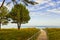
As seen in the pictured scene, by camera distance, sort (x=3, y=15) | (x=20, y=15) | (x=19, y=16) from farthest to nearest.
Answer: (x=20, y=15)
(x=19, y=16)
(x=3, y=15)

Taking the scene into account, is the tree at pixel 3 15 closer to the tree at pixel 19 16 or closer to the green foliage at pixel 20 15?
the tree at pixel 19 16

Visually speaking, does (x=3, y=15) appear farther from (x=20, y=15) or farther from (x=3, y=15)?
(x=20, y=15)

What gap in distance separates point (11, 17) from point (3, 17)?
7148mm

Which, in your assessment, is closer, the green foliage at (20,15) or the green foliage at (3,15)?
the green foliage at (3,15)

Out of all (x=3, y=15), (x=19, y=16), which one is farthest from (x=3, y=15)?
(x=19, y=16)

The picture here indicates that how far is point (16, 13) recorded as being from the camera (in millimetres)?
85188

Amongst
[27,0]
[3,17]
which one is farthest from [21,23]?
[27,0]

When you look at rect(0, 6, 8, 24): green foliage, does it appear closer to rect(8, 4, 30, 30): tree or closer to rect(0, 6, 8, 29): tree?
rect(0, 6, 8, 29): tree

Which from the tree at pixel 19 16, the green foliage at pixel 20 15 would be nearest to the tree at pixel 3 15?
the tree at pixel 19 16

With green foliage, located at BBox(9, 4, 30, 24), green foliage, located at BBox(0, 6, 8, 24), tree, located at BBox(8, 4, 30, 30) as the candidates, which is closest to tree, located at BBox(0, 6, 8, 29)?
green foliage, located at BBox(0, 6, 8, 24)

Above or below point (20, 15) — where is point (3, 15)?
above

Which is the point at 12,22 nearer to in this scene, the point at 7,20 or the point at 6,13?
the point at 7,20

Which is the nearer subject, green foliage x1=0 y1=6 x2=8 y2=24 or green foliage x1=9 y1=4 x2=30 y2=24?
green foliage x1=0 y1=6 x2=8 y2=24

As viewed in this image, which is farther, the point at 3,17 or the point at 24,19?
the point at 24,19
